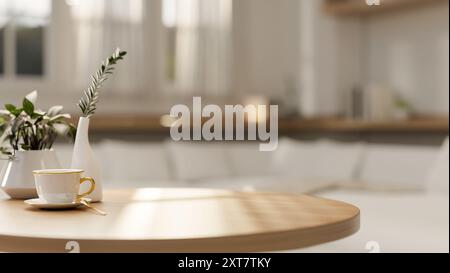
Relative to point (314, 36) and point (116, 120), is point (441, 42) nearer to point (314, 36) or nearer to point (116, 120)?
point (314, 36)

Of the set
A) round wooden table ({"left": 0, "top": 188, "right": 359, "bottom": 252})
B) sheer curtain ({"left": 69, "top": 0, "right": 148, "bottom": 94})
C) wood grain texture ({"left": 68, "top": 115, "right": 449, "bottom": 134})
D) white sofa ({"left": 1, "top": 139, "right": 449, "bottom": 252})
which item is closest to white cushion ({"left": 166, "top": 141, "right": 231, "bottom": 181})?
white sofa ({"left": 1, "top": 139, "right": 449, "bottom": 252})

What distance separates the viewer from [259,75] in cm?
365

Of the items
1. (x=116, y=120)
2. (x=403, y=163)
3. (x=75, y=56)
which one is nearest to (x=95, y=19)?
(x=75, y=56)

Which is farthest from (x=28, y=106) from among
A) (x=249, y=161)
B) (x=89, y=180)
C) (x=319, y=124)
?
(x=319, y=124)

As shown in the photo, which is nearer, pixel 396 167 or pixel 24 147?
pixel 24 147

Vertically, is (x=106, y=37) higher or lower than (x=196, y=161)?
higher

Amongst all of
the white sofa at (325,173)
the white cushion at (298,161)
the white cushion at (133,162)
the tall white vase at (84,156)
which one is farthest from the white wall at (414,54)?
the tall white vase at (84,156)

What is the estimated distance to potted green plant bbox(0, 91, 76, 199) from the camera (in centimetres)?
117

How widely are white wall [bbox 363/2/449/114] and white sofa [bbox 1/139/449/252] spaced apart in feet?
1.05

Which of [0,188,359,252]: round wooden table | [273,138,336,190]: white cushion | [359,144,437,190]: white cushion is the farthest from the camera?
[273,138,336,190]: white cushion

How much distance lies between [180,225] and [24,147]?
1.41ft

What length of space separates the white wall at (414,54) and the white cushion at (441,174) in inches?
22.1

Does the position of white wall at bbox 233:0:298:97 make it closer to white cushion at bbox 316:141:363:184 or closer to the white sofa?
the white sofa

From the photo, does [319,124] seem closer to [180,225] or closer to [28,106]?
[28,106]
